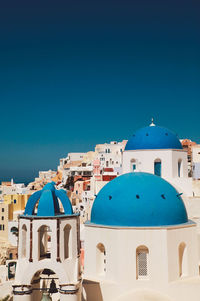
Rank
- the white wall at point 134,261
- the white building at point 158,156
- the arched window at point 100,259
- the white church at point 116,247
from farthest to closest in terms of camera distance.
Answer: the white building at point 158,156
the arched window at point 100,259
the white wall at point 134,261
the white church at point 116,247

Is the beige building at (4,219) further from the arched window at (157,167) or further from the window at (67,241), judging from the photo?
the window at (67,241)

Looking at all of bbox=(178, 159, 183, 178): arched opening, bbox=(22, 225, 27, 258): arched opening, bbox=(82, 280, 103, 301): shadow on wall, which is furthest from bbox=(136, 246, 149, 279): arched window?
bbox=(178, 159, 183, 178): arched opening

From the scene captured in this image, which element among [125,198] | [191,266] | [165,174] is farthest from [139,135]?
[191,266]

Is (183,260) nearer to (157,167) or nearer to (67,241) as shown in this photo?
(67,241)

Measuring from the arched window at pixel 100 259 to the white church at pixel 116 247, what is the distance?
0.12 feet

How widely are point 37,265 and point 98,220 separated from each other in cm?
317

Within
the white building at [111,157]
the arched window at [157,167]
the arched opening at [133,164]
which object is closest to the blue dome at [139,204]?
the arched window at [157,167]

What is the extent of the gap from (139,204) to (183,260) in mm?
2654

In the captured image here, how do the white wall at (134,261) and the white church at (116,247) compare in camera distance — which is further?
the white wall at (134,261)

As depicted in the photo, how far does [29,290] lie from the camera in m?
10.6

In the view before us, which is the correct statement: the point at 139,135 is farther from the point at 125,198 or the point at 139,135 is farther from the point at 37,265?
the point at 37,265

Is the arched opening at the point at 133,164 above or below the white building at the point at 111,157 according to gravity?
below

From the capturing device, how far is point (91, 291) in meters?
12.4

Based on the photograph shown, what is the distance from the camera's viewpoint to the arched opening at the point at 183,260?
40.8ft
